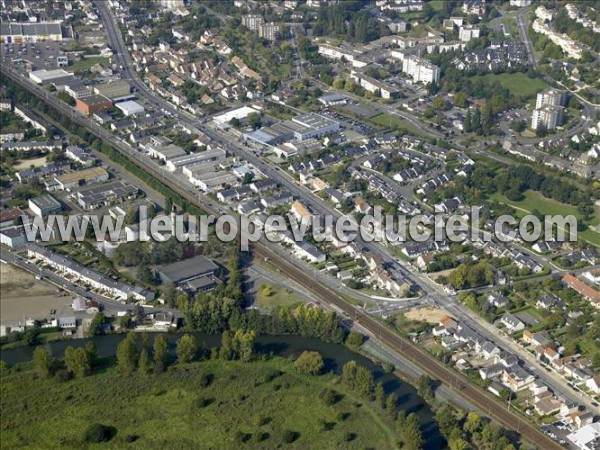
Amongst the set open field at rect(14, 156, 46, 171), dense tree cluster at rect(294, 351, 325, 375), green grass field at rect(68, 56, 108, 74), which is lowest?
dense tree cluster at rect(294, 351, 325, 375)

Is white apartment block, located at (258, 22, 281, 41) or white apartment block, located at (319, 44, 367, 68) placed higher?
white apartment block, located at (258, 22, 281, 41)

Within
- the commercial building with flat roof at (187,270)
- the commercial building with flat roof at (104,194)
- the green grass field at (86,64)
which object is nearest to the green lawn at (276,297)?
the commercial building with flat roof at (187,270)

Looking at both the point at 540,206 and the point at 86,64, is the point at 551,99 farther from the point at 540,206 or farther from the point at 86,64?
the point at 86,64

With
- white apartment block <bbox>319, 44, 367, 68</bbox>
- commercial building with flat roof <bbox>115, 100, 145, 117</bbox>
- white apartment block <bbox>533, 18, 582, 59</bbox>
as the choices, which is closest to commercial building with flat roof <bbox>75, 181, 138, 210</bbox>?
commercial building with flat roof <bbox>115, 100, 145, 117</bbox>

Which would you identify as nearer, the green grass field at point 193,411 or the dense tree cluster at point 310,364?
the green grass field at point 193,411

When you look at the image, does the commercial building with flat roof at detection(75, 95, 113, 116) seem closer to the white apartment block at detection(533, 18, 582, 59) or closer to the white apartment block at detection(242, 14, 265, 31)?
the white apartment block at detection(242, 14, 265, 31)

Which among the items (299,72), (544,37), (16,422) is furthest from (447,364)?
(544,37)

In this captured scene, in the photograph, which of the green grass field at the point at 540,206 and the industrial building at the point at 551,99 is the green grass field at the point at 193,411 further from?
the industrial building at the point at 551,99
